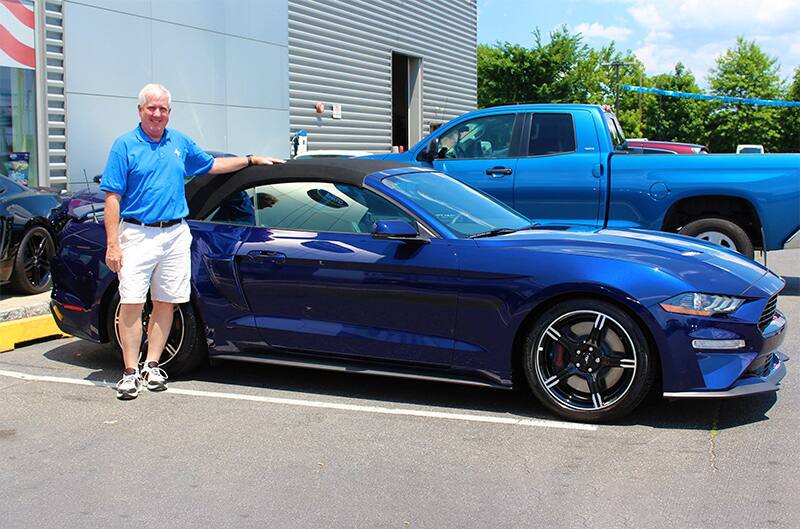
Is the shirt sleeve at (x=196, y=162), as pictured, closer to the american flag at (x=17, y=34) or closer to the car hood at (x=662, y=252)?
the car hood at (x=662, y=252)

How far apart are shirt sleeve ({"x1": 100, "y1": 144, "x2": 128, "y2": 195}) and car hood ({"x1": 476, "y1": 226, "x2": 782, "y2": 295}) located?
2198 millimetres

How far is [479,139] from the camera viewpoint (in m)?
10.1

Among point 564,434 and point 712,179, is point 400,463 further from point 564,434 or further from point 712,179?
point 712,179

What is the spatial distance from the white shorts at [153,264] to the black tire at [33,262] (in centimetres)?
302

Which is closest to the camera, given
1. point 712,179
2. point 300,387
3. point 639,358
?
point 639,358

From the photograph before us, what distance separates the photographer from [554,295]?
16.1 ft

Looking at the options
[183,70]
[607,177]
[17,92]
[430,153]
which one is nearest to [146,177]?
[430,153]

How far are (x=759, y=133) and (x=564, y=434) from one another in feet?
278

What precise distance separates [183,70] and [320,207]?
10732mm

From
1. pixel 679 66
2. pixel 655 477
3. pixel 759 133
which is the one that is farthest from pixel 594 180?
pixel 679 66

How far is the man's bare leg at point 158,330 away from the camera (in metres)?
5.76

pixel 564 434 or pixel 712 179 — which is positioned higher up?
pixel 712 179

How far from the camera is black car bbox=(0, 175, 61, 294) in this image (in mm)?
8115

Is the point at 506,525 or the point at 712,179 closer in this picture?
the point at 506,525
